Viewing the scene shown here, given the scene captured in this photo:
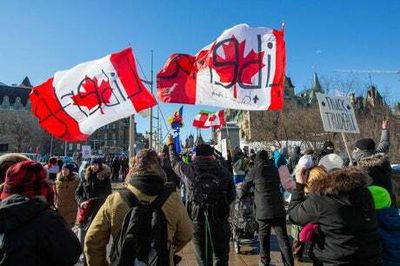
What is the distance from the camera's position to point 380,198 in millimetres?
3869

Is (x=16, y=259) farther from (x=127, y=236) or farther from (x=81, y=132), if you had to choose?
(x=81, y=132)

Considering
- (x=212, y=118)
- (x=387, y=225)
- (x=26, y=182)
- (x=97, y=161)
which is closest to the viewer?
(x=26, y=182)

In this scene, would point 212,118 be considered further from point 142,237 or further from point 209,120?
point 142,237

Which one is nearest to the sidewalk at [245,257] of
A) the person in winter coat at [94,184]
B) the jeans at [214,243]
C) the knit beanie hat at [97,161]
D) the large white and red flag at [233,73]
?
the person in winter coat at [94,184]

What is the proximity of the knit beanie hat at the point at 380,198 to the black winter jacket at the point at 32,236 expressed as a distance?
8.38 ft

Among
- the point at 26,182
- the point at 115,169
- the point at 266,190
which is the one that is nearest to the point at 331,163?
the point at 266,190

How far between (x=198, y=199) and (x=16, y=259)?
9.54 feet

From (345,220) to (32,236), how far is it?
2.32m

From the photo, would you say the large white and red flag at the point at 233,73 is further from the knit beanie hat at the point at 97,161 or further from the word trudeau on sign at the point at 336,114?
the knit beanie hat at the point at 97,161

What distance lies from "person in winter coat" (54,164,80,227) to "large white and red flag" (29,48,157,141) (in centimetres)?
114

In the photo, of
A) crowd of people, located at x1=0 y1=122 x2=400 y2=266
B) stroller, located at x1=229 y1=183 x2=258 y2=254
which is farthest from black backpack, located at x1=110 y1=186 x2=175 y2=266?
stroller, located at x1=229 y1=183 x2=258 y2=254

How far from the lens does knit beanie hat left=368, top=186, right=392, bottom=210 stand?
386 centimetres

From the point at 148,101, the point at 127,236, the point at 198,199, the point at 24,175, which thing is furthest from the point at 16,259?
the point at 148,101

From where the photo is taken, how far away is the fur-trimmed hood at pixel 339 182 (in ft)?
11.5
